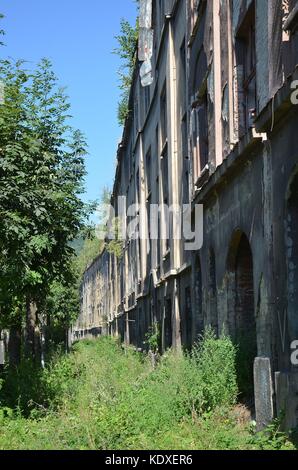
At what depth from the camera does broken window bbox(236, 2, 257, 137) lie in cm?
1103

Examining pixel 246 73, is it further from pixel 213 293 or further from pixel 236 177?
pixel 213 293

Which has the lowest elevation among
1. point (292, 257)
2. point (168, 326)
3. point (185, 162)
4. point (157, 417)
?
point (157, 417)

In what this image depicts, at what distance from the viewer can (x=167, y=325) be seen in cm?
2123

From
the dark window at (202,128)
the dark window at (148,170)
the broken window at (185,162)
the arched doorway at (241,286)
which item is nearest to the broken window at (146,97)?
the dark window at (148,170)

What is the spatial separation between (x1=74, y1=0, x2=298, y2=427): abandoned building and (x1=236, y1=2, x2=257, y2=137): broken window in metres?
0.02

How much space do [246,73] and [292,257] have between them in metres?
4.29

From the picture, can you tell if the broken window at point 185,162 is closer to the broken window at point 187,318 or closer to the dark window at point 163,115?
the broken window at point 187,318

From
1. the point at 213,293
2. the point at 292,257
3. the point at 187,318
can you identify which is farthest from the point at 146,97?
the point at 292,257

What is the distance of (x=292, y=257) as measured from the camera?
27.4ft

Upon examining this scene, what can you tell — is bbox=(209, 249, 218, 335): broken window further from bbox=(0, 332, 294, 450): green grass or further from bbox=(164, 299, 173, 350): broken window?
bbox=(164, 299, 173, 350): broken window

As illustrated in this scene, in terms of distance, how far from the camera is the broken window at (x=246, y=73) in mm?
11031

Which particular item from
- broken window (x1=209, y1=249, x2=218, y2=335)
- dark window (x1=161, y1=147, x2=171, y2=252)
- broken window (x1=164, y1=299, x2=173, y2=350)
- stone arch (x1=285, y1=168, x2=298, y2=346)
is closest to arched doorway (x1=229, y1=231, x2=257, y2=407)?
broken window (x1=209, y1=249, x2=218, y2=335)

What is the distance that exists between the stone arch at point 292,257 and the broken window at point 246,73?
301 centimetres
